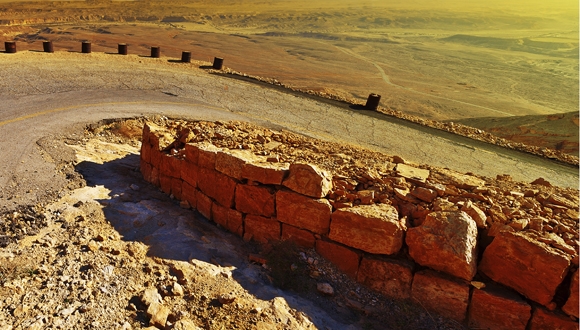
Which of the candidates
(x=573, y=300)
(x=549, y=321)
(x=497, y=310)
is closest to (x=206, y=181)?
(x=497, y=310)

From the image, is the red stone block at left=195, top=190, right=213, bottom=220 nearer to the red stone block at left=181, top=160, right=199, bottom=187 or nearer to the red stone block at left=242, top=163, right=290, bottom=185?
the red stone block at left=181, top=160, right=199, bottom=187

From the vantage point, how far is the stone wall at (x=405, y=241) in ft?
20.3

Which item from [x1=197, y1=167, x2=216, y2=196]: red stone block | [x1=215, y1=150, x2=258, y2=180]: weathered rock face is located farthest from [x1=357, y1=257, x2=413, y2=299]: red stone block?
[x1=197, y1=167, x2=216, y2=196]: red stone block

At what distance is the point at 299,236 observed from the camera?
7621 millimetres

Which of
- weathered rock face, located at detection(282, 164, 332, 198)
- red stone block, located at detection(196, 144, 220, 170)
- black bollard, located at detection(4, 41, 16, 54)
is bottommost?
black bollard, located at detection(4, 41, 16, 54)

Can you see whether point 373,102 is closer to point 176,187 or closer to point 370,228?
point 176,187

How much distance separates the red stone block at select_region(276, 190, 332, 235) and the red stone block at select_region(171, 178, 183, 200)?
2606mm

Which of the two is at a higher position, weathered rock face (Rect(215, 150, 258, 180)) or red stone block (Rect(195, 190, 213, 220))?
weathered rock face (Rect(215, 150, 258, 180))

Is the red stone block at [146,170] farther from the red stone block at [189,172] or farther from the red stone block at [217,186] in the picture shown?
the red stone block at [217,186]

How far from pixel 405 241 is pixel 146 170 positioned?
6.08 metres

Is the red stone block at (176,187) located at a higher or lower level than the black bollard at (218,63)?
lower

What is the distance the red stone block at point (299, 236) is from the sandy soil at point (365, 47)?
47.7 feet

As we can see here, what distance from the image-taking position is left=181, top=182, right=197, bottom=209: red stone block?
29.2 feet

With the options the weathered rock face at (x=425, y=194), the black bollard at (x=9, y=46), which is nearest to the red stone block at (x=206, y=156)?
the weathered rock face at (x=425, y=194)
